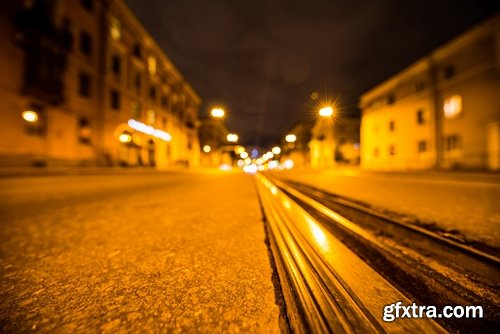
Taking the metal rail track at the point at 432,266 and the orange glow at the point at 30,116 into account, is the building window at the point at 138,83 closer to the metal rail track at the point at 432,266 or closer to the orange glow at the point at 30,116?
the orange glow at the point at 30,116

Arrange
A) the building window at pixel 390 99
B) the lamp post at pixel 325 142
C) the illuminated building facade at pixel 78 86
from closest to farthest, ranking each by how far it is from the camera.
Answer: the illuminated building facade at pixel 78 86, the building window at pixel 390 99, the lamp post at pixel 325 142

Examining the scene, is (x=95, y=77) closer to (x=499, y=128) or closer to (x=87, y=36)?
(x=87, y=36)

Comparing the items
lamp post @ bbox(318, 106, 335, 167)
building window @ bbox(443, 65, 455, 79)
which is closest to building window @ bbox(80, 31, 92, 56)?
building window @ bbox(443, 65, 455, 79)

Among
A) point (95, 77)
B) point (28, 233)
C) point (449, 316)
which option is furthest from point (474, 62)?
point (95, 77)

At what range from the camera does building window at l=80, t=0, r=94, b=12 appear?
43.8 feet

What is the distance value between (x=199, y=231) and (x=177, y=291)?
92 centimetres

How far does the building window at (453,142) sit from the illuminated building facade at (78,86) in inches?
1026

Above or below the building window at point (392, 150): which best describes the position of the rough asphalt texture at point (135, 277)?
below

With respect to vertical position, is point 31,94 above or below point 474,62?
below

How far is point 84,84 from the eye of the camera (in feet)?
44.9

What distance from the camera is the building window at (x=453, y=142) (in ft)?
53.9

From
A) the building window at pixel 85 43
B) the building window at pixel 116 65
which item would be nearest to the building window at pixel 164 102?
the building window at pixel 116 65

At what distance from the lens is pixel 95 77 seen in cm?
1420

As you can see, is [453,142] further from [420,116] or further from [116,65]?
[116,65]
